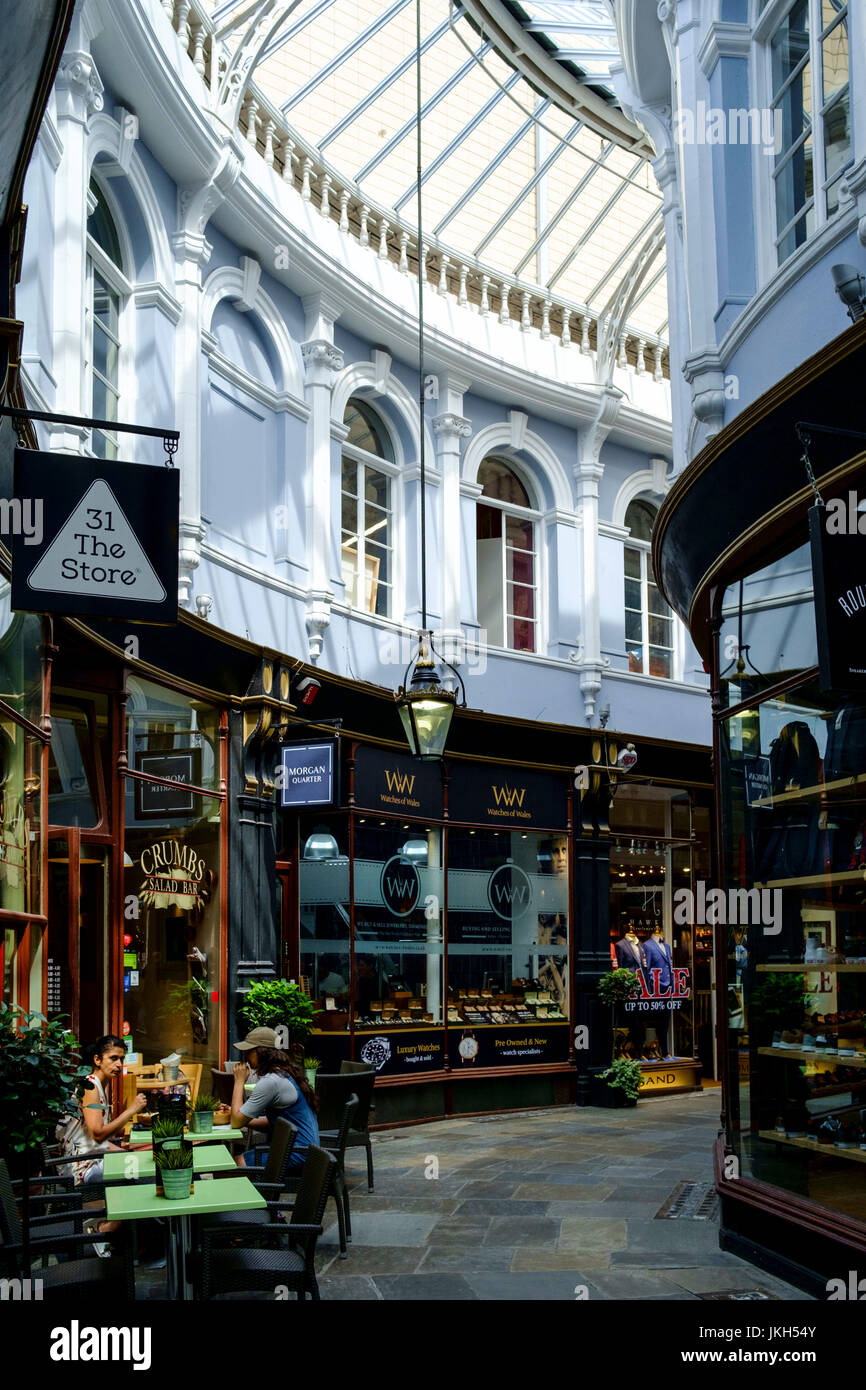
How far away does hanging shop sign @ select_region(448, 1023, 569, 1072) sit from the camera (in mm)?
16344

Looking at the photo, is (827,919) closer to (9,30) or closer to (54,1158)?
(54,1158)

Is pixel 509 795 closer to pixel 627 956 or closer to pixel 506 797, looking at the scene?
pixel 506 797

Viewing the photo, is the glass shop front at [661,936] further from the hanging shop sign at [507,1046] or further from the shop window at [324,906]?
the shop window at [324,906]

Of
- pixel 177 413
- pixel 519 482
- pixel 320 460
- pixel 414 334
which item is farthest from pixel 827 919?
pixel 519 482

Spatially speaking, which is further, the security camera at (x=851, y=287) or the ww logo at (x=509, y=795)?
the ww logo at (x=509, y=795)

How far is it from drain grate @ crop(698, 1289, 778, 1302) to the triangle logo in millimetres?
4686

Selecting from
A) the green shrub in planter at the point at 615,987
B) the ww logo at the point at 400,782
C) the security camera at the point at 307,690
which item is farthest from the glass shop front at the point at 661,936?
the security camera at the point at 307,690

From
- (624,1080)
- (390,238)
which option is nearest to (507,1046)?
(624,1080)

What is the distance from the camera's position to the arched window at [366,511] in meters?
16.1

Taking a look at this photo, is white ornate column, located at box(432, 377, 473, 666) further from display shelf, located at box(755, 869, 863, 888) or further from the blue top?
the blue top

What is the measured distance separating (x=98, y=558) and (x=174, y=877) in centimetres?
598

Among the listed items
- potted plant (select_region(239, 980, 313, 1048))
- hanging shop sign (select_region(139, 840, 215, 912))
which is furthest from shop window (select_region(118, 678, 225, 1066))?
potted plant (select_region(239, 980, 313, 1048))

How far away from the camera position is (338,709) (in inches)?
592

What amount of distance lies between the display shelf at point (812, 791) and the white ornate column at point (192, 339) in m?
5.45
